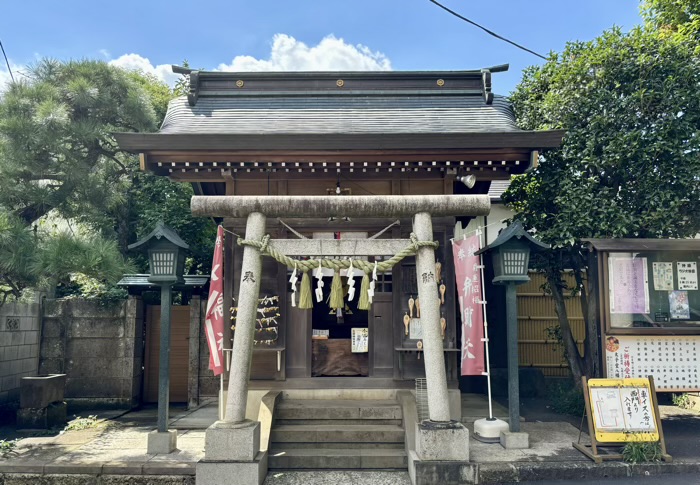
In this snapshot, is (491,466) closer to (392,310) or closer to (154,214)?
(392,310)

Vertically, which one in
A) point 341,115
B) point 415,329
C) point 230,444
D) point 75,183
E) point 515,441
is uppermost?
point 341,115

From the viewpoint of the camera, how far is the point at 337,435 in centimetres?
728

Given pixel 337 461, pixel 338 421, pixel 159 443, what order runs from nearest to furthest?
pixel 337 461, pixel 159 443, pixel 338 421

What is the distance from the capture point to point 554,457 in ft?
21.8

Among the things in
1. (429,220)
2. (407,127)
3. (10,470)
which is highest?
(407,127)

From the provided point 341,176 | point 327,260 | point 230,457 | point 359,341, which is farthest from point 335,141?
point 230,457

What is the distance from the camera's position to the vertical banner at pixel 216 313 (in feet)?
24.1

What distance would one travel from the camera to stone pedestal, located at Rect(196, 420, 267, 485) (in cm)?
605

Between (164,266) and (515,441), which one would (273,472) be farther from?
(515,441)

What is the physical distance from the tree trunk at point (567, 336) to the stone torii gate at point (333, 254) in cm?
404

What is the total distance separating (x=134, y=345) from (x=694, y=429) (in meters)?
11.5

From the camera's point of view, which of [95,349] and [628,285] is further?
[95,349]

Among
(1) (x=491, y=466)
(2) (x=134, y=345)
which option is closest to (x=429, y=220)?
(1) (x=491, y=466)

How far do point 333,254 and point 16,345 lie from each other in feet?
26.8
